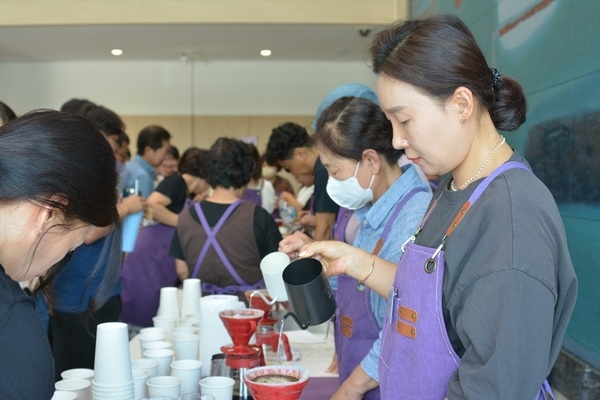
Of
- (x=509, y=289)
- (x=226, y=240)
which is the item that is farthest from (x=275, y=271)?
(x=226, y=240)

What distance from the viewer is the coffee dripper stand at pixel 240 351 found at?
5.60ft

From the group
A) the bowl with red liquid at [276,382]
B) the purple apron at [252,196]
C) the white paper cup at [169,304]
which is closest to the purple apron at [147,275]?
the white paper cup at [169,304]

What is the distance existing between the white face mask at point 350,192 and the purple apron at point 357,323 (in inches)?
7.0

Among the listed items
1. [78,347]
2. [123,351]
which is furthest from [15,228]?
[78,347]

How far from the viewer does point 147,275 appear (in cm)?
370

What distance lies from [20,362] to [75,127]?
354mm

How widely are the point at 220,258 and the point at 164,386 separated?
1309 mm

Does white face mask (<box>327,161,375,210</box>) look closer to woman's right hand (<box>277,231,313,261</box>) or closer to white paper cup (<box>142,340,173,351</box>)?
woman's right hand (<box>277,231,313,261</box>)

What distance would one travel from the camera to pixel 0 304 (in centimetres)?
90

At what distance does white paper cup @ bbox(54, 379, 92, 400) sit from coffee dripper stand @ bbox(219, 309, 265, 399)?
348 millimetres

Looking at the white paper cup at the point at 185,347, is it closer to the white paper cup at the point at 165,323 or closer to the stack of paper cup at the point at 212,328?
the stack of paper cup at the point at 212,328

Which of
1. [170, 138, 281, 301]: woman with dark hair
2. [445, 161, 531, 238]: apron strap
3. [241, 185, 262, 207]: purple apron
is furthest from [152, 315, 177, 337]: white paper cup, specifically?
[241, 185, 262, 207]: purple apron

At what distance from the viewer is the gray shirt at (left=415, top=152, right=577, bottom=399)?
105 centimetres

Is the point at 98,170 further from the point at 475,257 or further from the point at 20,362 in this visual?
the point at 475,257
